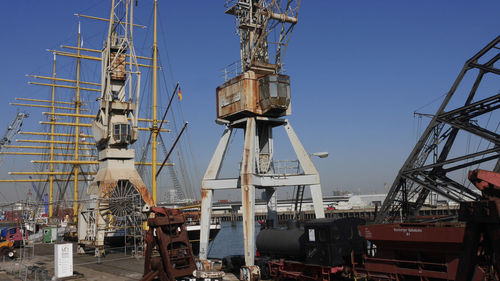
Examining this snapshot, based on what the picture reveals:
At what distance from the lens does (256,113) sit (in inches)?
1141

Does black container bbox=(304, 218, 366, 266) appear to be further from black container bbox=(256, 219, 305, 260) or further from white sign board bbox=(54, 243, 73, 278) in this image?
white sign board bbox=(54, 243, 73, 278)

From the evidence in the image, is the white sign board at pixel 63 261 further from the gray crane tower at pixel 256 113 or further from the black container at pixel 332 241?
the black container at pixel 332 241

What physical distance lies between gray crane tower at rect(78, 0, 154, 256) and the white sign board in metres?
15.6

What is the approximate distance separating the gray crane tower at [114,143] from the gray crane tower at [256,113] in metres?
15.5

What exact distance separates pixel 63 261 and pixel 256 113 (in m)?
15.2

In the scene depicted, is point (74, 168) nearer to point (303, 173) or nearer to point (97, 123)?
point (97, 123)

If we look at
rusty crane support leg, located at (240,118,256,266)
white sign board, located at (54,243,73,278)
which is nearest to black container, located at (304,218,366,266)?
rusty crane support leg, located at (240,118,256,266)

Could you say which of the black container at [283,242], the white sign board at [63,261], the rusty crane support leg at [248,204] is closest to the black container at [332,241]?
the black container at [283,242]

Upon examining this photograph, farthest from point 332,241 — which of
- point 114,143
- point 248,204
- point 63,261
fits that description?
point 114,143

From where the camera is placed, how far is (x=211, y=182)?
2997 centimetres

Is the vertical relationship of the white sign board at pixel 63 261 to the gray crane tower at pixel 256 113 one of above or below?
below

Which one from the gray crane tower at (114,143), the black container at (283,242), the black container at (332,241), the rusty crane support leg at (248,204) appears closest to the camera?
the black container at (332,241)

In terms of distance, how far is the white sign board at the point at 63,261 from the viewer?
2620 cm

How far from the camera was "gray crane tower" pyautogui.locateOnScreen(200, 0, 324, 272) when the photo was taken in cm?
2818
